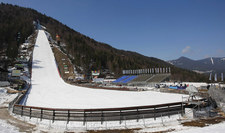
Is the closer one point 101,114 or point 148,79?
point 101,114

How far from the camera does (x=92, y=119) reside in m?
11.6

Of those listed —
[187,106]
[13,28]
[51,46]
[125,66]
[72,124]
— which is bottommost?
[72,124]

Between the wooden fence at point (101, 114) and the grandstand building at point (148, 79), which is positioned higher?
the grandstand building at point (148, 79)

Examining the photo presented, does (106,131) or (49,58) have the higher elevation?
(49,58)

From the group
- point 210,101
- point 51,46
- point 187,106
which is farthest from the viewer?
point 51,46

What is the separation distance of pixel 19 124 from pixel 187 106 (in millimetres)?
13909

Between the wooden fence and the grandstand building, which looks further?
the grandstand building

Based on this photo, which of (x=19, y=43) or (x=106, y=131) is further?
(x=19, y=43)

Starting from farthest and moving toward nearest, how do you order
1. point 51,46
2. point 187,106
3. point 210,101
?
point 51,46
point 210,101
point 187,106

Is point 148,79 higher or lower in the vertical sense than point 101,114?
higher

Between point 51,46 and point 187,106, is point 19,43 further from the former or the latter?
point 187,106

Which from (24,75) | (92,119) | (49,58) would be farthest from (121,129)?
(49,58)

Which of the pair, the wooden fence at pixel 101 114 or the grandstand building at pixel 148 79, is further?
the grandstand building at pixel 148 79

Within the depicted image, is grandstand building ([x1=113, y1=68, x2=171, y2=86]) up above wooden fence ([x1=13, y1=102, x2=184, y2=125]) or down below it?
above
